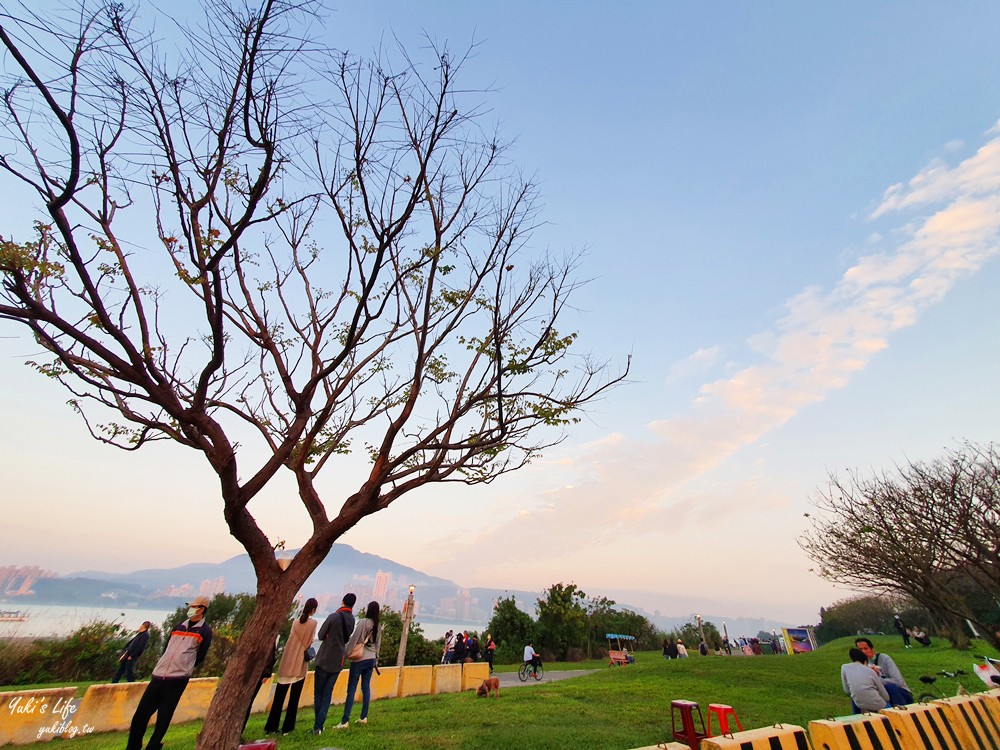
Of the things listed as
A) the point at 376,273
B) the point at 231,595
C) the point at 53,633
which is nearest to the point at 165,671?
the point at 376,273

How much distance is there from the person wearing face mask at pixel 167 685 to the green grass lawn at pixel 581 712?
0.96m

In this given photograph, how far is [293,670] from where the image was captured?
21.7ft

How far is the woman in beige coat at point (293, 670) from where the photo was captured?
253 inches

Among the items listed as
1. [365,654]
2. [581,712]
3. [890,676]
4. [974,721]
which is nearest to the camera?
[974,721]

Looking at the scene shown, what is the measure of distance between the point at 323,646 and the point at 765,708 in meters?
8.92

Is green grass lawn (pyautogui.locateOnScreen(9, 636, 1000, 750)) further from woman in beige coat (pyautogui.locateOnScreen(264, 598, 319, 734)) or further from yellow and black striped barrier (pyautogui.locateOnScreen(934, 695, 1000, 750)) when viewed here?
yellow and black striped barrier (pyautogui.locateOnScreen(934, 695, 1000, 750))

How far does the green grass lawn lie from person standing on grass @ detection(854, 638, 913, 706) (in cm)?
169

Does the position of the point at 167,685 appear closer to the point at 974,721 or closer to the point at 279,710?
the point at 279,710

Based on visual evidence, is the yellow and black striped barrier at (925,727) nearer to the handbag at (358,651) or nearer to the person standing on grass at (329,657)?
the person standing on grass at (329,657)

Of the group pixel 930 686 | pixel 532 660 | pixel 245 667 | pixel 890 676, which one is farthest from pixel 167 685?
pixel 930 686

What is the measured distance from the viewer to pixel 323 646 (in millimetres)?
6758

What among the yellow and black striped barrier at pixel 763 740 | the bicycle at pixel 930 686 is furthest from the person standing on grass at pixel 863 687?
the yellow and black striped barrier at pixel 763 740

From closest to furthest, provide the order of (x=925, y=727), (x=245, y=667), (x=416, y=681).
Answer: (x=925, y=727) < (x=245, y=667) < (x=416, y=681)

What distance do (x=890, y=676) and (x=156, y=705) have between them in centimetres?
1033
